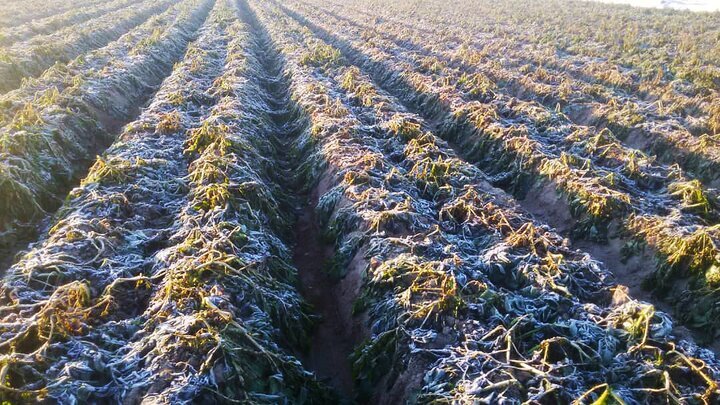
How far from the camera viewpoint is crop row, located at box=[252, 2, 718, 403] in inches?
171

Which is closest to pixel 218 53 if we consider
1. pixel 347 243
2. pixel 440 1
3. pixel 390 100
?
pixel 390 100

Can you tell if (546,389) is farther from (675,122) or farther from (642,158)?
(675,122)

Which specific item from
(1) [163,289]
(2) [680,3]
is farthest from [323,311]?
(2) [680,3]

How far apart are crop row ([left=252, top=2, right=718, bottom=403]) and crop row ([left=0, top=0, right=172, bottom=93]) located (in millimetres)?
11310

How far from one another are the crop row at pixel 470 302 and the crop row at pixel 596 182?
55.7 inches

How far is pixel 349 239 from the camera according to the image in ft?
22.9

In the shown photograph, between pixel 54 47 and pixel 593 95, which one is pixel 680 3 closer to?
pixel 593 95

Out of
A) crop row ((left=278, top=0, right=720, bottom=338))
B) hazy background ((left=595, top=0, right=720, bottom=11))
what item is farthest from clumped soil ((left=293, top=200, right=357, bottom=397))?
→ hazy background ((left=595, top=0, right=720, bottom=11))

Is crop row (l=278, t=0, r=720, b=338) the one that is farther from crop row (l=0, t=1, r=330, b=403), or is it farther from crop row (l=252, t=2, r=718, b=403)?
crop row (l=0, t=1, r=330, b=403)

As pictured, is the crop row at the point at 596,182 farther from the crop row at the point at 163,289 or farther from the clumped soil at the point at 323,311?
the crop row at the point at 163,289

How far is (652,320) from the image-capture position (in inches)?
194

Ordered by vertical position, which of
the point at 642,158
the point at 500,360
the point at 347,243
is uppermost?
the point at 642,158

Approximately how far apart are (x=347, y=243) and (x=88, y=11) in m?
27.8

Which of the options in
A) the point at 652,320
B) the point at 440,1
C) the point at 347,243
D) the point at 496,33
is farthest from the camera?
the point at 440,1
